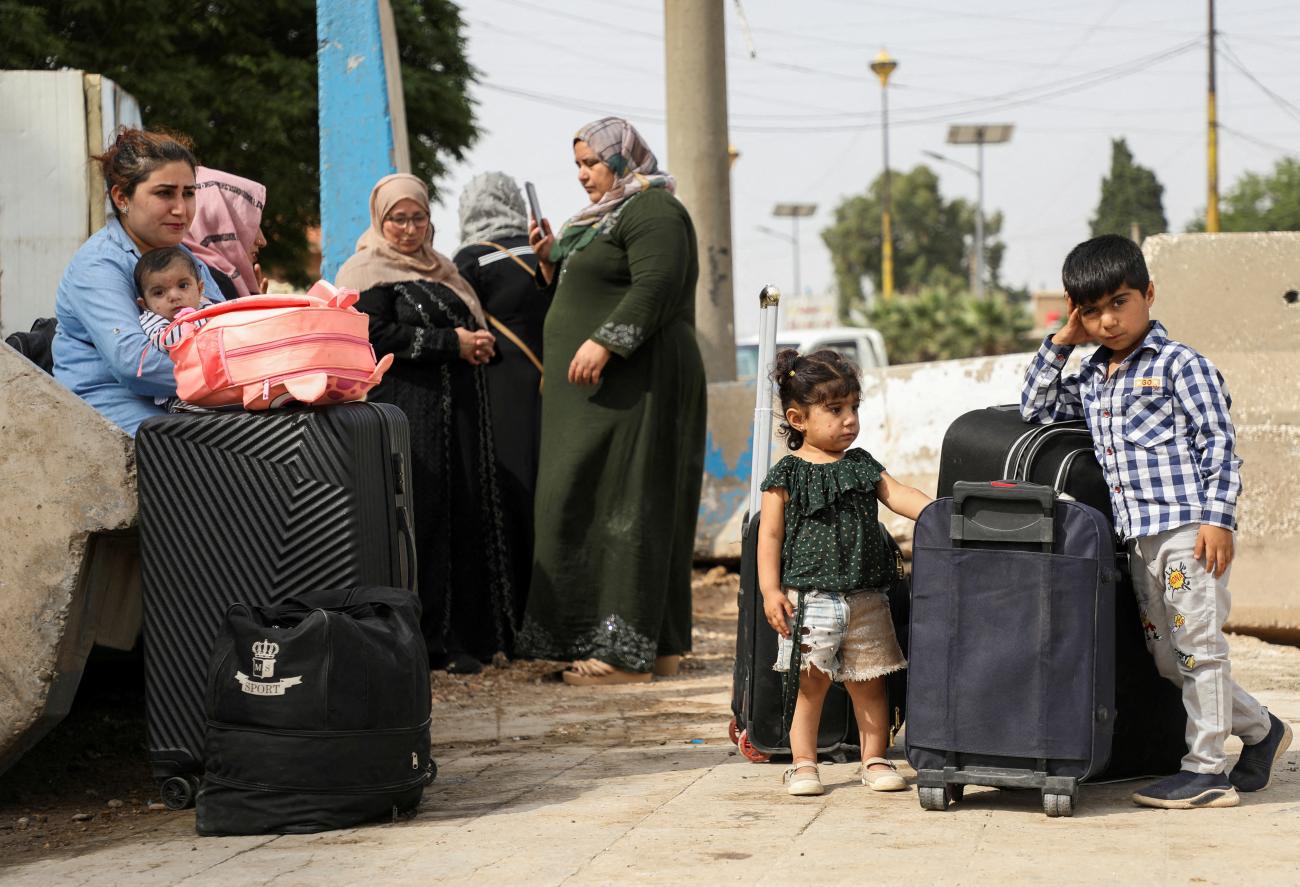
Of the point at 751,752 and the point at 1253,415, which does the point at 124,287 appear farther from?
the point at 1253,415

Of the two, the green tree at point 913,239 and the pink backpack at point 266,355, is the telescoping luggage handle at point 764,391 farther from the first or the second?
the green tree at point 913,239

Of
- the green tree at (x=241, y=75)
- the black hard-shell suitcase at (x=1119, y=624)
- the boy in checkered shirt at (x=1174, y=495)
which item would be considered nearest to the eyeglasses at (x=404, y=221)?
the black hard-shell suitcase at (x=1119, y=624)

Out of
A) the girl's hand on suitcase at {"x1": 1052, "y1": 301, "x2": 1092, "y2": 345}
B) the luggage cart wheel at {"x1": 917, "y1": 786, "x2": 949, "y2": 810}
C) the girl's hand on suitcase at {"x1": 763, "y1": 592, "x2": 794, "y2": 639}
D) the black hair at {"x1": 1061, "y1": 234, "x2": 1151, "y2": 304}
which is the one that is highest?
the black hair at {"x1": 1061, "y1": 234, "x2": 1151, "y2": 304}

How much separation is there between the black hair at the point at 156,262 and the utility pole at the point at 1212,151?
2804 cm

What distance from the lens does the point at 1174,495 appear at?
3850 millimetres

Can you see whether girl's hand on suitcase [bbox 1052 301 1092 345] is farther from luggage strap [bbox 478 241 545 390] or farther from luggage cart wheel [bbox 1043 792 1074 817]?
luggage strap [bbox 478 241 545 390]

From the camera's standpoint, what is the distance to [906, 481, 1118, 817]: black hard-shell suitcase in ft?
12.4

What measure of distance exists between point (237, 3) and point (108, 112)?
60.0 feet

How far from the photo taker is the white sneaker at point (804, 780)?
13.2 feet

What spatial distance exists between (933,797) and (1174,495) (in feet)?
2.93

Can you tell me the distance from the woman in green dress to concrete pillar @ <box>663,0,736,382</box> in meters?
3.70

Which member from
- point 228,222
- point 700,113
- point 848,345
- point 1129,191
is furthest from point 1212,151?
point 1129,191

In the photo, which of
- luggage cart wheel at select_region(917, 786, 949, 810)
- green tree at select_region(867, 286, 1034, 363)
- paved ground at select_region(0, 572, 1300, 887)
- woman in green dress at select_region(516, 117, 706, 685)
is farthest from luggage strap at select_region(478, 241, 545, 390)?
green tree at select_region(867, 286, 1034, 363)

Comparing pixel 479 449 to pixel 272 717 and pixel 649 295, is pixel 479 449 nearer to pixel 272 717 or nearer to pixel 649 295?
pixel 649 295
